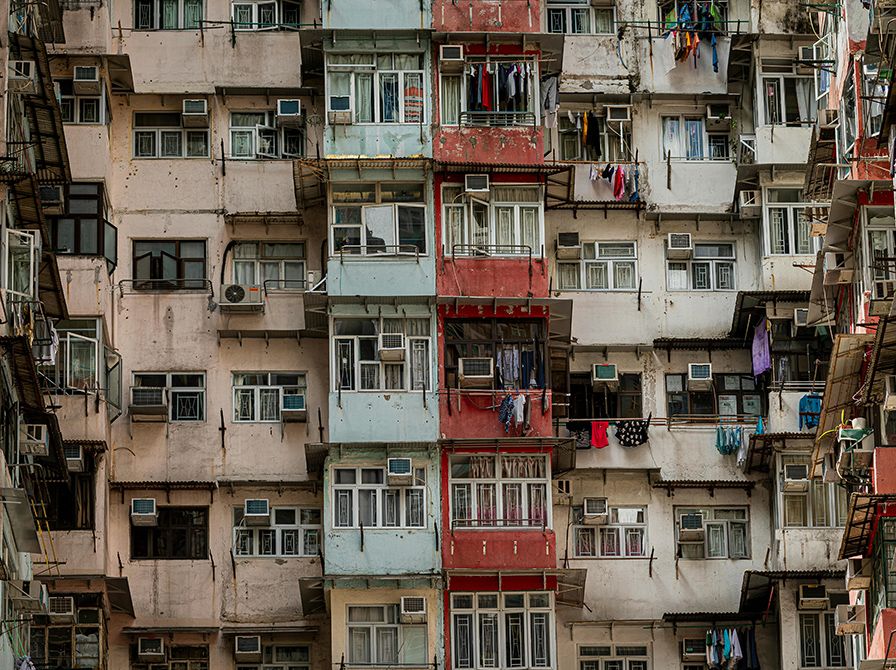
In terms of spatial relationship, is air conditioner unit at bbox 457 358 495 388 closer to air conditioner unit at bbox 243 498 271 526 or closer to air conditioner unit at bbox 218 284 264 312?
air conditioner unit at bbox 218 284 264 312

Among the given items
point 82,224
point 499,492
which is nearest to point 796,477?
point 499,492

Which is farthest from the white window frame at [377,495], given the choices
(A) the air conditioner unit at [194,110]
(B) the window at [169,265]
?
(A) the air conditioner unit at [194,110]

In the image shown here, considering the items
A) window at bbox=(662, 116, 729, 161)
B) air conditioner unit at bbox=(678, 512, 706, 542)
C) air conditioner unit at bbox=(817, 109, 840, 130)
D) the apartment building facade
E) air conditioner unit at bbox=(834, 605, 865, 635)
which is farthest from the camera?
window at bbox=(662, 116, 729, 161)

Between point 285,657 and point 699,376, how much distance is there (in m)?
7.35

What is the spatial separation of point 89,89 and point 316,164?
3635 millimetres

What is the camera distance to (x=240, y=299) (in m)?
38.6

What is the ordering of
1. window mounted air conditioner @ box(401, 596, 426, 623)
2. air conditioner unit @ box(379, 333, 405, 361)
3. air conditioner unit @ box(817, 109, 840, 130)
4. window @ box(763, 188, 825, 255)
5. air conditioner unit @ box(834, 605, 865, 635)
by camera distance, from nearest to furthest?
air conditioner unit @ box(834, 605, 865, 635) → air conditioner unit @ box(817, 109, 840, 130) → window mounted air conditioner @ box(401, 596, 426, 623) → air conditioner unit @ box(379, 333, 405, 361) → window @ box(763, 188, 825, 255)

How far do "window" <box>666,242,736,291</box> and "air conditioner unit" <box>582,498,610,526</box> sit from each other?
11.7ft

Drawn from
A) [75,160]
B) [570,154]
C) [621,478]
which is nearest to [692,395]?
[621,478]

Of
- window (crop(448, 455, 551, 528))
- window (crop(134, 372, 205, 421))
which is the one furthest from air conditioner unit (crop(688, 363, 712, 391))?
window (crop(134, 372, 205, 421))

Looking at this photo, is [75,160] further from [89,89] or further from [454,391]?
[454,391]

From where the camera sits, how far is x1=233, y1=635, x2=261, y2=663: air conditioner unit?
37312mm

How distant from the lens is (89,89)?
38.7 metres

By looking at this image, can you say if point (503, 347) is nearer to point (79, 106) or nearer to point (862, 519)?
point (862, 519)
